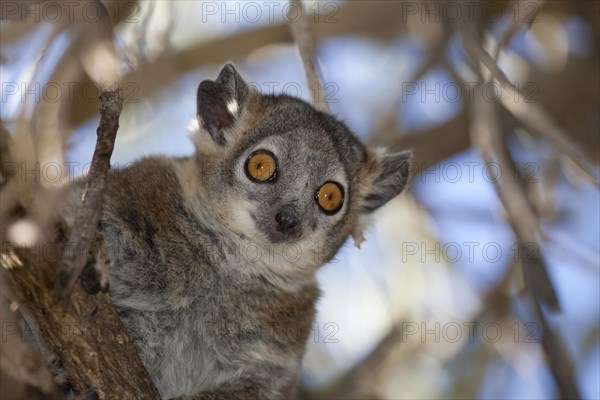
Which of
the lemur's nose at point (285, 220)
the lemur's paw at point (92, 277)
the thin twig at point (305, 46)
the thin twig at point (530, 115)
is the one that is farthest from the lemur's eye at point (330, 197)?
the lemur's paw at point (92, 277)

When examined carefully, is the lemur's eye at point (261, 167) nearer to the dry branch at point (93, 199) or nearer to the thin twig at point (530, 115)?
the thin twig at point (530, 115)

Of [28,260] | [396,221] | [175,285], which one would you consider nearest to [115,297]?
[175,285]

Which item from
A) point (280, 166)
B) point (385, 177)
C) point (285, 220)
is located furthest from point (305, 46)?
point (385, 177)

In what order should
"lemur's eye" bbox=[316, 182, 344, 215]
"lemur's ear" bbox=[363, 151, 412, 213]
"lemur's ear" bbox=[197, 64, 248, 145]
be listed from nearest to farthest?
"lemur's eye" bbox=[316, 182, 344, 215] → "lemur's ear" bbox=[197, 64, 248, 145] → "lemur's ear" bbox=[363, 151, 412, 213]

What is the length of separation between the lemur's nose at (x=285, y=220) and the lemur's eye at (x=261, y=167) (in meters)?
0.28

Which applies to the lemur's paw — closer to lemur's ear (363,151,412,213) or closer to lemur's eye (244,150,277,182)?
lemur's eye (244,150,277,182)

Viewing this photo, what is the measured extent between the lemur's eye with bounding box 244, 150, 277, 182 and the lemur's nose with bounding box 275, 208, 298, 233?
0.28 m

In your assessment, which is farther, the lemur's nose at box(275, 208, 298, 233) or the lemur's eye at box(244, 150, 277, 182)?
the lemur's eye at box(244, 150, 277, 182)

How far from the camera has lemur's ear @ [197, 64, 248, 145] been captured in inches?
238

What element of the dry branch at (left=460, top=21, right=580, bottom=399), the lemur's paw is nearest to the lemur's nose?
the dry branch at (left=460, top=21, right=580, bottom=399)

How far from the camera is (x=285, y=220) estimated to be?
549 cm

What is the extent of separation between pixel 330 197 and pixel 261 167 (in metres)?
0.51

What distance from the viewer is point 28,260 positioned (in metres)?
3.78

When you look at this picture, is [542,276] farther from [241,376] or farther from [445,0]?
[445,0]
